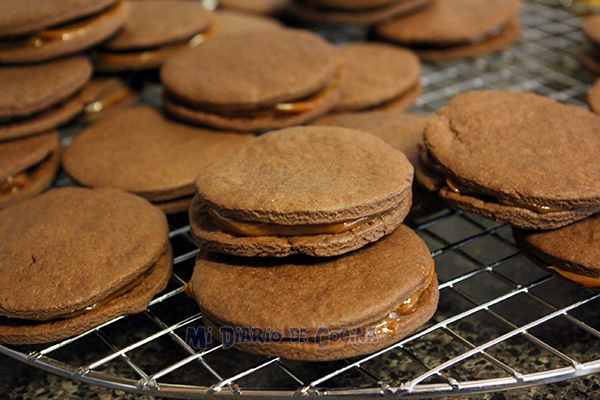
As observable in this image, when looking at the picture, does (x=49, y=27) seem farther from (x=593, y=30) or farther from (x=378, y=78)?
(x=593, y=30)

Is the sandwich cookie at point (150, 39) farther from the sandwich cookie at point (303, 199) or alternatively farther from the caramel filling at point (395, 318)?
the caramel filling at point (395, 318)

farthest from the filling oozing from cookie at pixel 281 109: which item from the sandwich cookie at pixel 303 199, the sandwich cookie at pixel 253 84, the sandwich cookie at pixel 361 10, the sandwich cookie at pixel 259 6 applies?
the sandwich cookie at pixel 259 6

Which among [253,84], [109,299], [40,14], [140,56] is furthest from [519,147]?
[40,14]

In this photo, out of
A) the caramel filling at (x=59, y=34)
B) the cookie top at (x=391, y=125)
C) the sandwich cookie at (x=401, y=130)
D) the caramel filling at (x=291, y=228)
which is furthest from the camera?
the caramel filling at (x=59, y=34)

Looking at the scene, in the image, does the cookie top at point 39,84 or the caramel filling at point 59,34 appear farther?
the caramel filling at point 59,34

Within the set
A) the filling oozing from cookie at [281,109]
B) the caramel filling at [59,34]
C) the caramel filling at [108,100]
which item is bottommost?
the caramel filling at [108,100]

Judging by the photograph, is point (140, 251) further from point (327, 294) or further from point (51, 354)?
point (327, 294)

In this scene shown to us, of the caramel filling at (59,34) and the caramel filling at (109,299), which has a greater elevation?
the caramel filling at (59,34)
